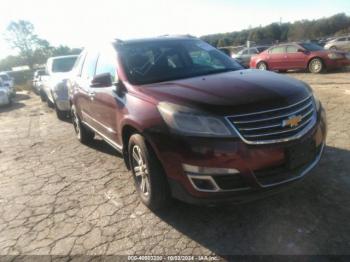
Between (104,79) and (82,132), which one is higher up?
(104,79)

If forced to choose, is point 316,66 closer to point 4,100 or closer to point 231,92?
point 231,92

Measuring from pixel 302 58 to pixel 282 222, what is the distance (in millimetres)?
13605

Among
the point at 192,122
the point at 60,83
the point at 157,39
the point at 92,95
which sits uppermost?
the point at 157,39

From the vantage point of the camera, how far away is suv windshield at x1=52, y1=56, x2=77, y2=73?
10688 millimetres

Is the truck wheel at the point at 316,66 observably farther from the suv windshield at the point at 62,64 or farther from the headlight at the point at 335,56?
the suv windshield at the point at 62,64

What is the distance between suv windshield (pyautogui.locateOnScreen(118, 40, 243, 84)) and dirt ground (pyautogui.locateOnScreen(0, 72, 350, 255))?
1.45m

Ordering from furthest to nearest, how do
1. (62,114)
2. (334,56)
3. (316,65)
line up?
(316,65)
(334,56)
(62,114)

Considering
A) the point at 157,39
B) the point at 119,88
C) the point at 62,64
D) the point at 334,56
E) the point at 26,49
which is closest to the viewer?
the point at 119,88

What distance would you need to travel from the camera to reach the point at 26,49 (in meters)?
60.8

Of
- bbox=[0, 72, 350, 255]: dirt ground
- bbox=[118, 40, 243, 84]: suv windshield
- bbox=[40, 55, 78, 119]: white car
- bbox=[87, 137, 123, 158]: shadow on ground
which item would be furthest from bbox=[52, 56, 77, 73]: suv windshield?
bbox=[118, 40, 243, 84]: suv windshield

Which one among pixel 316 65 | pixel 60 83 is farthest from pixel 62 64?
pixel 316 65

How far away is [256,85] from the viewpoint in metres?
3.33

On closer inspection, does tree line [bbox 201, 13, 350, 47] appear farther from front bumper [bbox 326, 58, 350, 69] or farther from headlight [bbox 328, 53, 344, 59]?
front bumper [bbox 326, 58, 350, 69]

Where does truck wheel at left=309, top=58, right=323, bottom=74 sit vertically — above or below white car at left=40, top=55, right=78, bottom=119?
below
